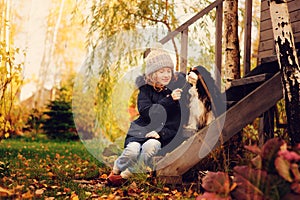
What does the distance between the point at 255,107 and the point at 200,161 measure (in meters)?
0.71

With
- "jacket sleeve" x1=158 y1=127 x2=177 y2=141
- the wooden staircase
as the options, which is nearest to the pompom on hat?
"jacket sleeve" x1=158 y1=127 x2=177 y2=141

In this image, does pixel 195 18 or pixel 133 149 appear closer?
pixel 133 149

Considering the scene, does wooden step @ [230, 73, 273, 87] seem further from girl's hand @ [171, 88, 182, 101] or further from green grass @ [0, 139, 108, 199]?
green grass @ [0, 139, 108, 199]

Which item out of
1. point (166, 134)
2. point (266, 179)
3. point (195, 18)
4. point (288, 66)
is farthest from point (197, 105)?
point (266, 179)

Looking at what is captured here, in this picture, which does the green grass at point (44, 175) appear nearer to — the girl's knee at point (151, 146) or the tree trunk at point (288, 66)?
the girl's knee at point (151, 146)

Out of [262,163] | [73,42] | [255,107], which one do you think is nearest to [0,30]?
[255,107]

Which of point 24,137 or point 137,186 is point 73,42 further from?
point 137,186

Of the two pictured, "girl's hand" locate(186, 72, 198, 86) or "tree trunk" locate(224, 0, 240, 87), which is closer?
"girl's hand" locate(186, 72, 198, 86)

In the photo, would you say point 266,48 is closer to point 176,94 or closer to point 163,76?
point 163,76

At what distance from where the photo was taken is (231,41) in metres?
5.31

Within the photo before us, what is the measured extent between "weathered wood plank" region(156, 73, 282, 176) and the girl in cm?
49

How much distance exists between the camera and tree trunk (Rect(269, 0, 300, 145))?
10.8ft

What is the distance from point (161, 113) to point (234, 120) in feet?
2.65

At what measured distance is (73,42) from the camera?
19.8m
